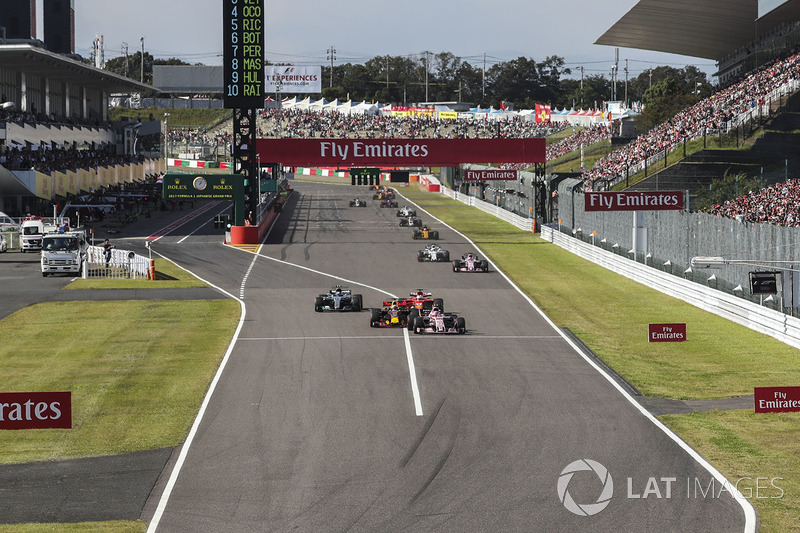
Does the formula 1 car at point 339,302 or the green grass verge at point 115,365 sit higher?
the formula 1 car at point 339,302

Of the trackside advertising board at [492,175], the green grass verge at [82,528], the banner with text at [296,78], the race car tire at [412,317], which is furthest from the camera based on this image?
the banner with text at [296,78]

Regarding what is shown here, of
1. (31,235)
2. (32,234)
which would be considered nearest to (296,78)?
(32,234)

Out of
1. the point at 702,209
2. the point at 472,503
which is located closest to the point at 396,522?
the point at 472,503

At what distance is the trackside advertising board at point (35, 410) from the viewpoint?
17.0 meters

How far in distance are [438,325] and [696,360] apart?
7146 millimetres

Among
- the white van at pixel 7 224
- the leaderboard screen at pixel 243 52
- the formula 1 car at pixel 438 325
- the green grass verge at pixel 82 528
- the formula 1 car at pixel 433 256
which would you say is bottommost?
the green grass verge at pixel 82 528

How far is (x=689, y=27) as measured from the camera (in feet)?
273

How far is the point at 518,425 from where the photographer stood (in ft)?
63.9

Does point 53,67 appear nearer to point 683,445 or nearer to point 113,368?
point 113,368

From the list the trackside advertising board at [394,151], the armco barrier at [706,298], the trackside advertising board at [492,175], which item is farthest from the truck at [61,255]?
the trackside advertising board at [492,175]

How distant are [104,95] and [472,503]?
431ft

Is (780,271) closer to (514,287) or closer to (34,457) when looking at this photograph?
(514,287)

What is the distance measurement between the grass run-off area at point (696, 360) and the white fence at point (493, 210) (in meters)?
16.5

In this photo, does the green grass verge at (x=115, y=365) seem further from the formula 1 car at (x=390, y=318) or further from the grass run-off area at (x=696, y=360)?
the grass run-off area at (x=696, y=360)
